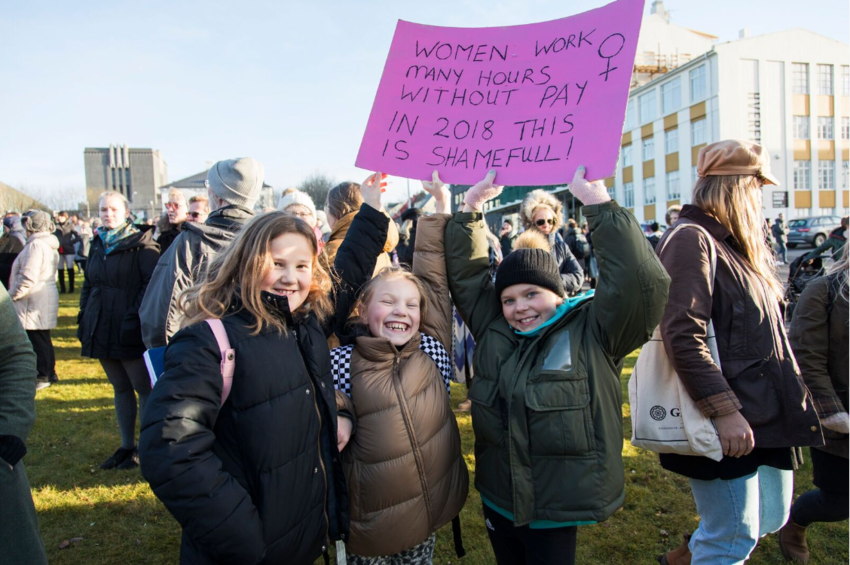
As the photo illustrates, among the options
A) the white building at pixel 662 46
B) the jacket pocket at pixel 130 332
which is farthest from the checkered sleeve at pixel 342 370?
the white building at pixel 662 46

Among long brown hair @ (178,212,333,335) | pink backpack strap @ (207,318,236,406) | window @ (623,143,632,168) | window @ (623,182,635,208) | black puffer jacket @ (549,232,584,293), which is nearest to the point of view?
pink backpack strap @ (207,318,236,406)

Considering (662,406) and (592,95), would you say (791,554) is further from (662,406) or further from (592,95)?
(592,95)

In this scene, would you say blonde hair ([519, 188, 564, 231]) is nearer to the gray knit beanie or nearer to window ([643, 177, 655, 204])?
the gray knit beanie

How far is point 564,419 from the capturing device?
6.16 feet

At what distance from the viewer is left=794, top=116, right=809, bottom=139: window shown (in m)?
34.9

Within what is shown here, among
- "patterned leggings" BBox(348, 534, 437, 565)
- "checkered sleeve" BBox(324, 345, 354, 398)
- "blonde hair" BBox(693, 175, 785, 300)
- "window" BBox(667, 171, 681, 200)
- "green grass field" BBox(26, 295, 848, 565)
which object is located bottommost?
"green grass field" BBox(26, 295, 848, 565)

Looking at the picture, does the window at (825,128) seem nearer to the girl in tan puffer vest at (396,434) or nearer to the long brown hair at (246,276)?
the girl in tan puffer vest at (396,434)

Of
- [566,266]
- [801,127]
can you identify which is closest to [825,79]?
[801,127]

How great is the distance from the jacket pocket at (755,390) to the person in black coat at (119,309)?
4122 millimetres

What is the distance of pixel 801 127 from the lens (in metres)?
35.1

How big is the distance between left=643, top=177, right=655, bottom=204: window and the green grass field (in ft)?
125

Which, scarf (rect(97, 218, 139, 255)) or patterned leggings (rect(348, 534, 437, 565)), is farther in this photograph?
scarf (rect(97, 218, 139, 255))

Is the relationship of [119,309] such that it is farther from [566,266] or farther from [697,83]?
[697,83]

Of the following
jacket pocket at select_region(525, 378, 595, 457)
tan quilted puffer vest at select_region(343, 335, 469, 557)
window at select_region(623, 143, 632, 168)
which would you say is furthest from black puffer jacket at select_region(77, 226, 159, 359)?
window at select_region(623, 143, 632, 168)
